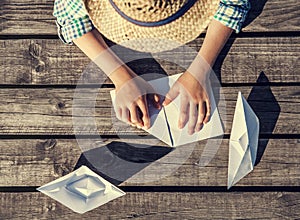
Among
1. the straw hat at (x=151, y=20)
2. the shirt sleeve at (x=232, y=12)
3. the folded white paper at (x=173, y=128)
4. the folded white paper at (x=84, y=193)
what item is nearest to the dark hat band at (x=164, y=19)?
the straw hat at (x=151, y=20)

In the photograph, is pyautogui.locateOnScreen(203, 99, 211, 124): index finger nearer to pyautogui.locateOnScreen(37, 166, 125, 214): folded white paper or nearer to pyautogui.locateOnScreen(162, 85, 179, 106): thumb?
pyautogui.locateOnScreen(162, 85, 179, 106): thumb

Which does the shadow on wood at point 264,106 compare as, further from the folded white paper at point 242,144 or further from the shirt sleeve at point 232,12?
the shirt sleeve at point 232,12

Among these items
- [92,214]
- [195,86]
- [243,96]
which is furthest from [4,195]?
[243,96]

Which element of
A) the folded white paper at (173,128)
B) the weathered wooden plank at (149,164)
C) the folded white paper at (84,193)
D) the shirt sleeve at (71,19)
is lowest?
the folded white paper at (84,193)

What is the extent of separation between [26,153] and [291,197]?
0.75 meters

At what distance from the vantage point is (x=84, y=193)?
1295 mm

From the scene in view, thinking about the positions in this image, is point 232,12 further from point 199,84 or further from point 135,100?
point 135,100

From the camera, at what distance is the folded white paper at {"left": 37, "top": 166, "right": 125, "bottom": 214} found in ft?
4.24

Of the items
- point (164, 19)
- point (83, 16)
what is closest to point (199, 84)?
point (164, 19)

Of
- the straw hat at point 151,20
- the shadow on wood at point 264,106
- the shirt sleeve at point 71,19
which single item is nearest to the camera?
the straw hat at point 151,20

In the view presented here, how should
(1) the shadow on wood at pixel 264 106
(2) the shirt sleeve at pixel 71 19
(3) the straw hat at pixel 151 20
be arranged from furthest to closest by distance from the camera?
(1) the shadow on wood at pixel 264 106, (2) the shirt sleeve at pixel 71 19, (3) the straw hat at pixel 151 20

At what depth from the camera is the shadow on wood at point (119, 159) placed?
1.31 metres

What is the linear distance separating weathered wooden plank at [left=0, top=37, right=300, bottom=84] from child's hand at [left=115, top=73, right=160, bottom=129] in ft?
0.22

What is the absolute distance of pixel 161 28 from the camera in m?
1.14
